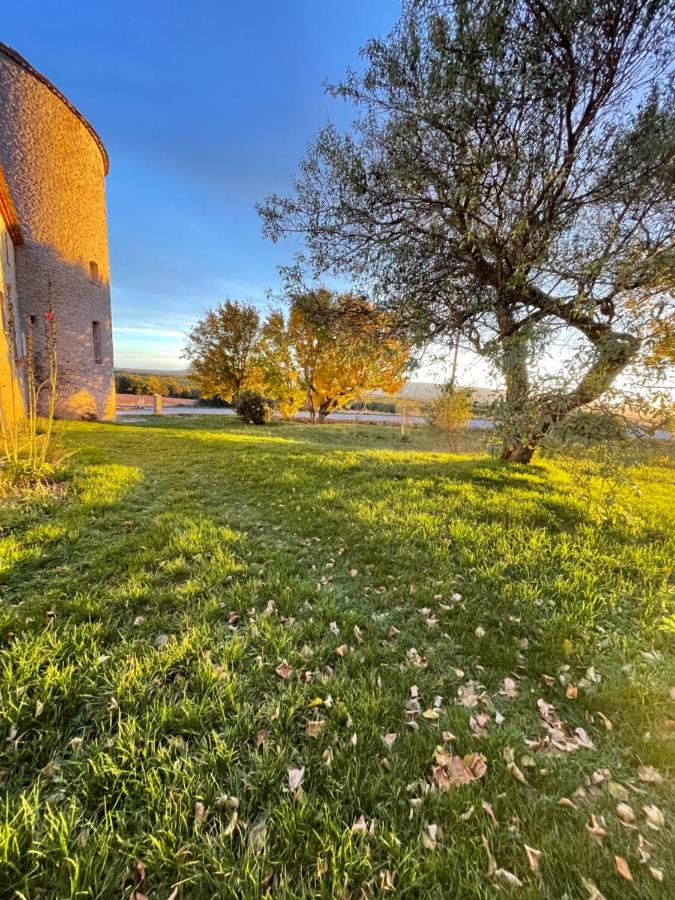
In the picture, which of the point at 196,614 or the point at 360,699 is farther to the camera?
the point at 196,614

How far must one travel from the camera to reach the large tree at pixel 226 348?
67.7 feet

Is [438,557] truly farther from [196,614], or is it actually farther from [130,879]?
[130,879]

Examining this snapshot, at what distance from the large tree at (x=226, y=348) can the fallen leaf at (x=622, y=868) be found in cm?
2081

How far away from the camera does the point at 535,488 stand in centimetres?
561

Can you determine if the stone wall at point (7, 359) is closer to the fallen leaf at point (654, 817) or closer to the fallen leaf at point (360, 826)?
the fallen leaf at point (360, 826)

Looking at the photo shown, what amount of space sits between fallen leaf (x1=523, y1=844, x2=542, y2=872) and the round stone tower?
617 inches

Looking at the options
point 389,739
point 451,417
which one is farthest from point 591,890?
point 451,417

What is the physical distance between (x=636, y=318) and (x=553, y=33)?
3.04 meters

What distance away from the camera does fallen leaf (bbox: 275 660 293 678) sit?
2.07 metres

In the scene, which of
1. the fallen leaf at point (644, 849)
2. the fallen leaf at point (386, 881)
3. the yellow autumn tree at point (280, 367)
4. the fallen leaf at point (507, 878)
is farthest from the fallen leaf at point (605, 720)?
the yellow autumn tree at point (280, 367)

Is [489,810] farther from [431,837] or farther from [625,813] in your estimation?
[625,813]

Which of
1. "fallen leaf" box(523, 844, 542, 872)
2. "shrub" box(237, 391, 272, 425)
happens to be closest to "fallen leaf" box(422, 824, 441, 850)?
"fallen leaf" box(523, 844, 542, 872)

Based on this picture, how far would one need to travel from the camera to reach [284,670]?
6.90 ft

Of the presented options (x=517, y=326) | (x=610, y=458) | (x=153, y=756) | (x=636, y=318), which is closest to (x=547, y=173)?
(x=517, y=326)
